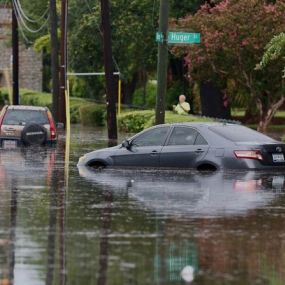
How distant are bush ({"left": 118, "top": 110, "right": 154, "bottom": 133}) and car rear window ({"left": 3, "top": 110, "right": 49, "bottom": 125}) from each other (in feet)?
34.5

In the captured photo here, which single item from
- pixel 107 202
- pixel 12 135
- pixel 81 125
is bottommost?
pixel 81 125

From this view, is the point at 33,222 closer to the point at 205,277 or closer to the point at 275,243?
the point at 275,243

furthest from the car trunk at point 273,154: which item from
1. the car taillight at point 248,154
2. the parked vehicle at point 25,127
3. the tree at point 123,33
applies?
the tree at point 123,33

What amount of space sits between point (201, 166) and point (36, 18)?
166 feet

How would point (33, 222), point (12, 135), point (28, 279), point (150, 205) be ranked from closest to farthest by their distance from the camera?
point (28, 279) < point (33, 222) < point (150, 205) < point (12, 135)

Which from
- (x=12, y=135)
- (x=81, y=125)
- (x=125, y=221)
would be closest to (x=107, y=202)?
(x=125, y=221)

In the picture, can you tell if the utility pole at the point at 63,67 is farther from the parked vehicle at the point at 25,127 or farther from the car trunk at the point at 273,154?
the car trunk at the point at 273,154

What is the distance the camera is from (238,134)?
947 inches

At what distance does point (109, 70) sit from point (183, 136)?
15087mm

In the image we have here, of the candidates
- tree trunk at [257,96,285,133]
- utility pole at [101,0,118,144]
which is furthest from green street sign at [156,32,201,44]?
tree trunk at [257,96,285,133]

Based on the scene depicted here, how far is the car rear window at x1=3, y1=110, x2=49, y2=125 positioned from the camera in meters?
35.9

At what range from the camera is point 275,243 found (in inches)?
537

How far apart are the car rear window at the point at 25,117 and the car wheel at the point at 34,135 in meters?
0.70

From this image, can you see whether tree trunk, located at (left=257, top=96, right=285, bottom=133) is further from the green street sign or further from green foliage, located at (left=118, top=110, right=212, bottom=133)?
the green street sign
